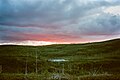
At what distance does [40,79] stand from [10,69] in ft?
42.4

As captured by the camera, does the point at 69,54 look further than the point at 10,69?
Yes

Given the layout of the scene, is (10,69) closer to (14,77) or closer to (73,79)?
(14,77)

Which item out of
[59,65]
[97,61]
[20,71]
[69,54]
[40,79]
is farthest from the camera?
[69,54]

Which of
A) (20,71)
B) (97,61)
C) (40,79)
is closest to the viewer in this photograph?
(40,79)

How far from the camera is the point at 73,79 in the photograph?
37969 mm

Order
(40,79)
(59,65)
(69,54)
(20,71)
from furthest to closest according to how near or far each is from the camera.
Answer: (69,54) < (59,65) < (20,71) < (40,79)

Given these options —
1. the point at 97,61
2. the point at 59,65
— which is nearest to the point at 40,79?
the point at 59,65

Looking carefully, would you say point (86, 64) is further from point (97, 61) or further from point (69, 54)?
point (69, 54)

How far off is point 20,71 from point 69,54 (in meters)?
25.0

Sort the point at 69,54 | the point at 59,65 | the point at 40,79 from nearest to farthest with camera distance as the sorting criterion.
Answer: the point at 40,79 < the point at 59,65 < the point at 69,54

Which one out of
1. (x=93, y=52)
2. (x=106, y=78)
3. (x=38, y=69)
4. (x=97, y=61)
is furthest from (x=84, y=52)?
(x=106, y=78)

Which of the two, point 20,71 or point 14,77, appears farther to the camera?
point 20,71

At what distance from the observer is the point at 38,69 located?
49.8m

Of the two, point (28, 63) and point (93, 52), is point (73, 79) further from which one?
point (93, 52)
